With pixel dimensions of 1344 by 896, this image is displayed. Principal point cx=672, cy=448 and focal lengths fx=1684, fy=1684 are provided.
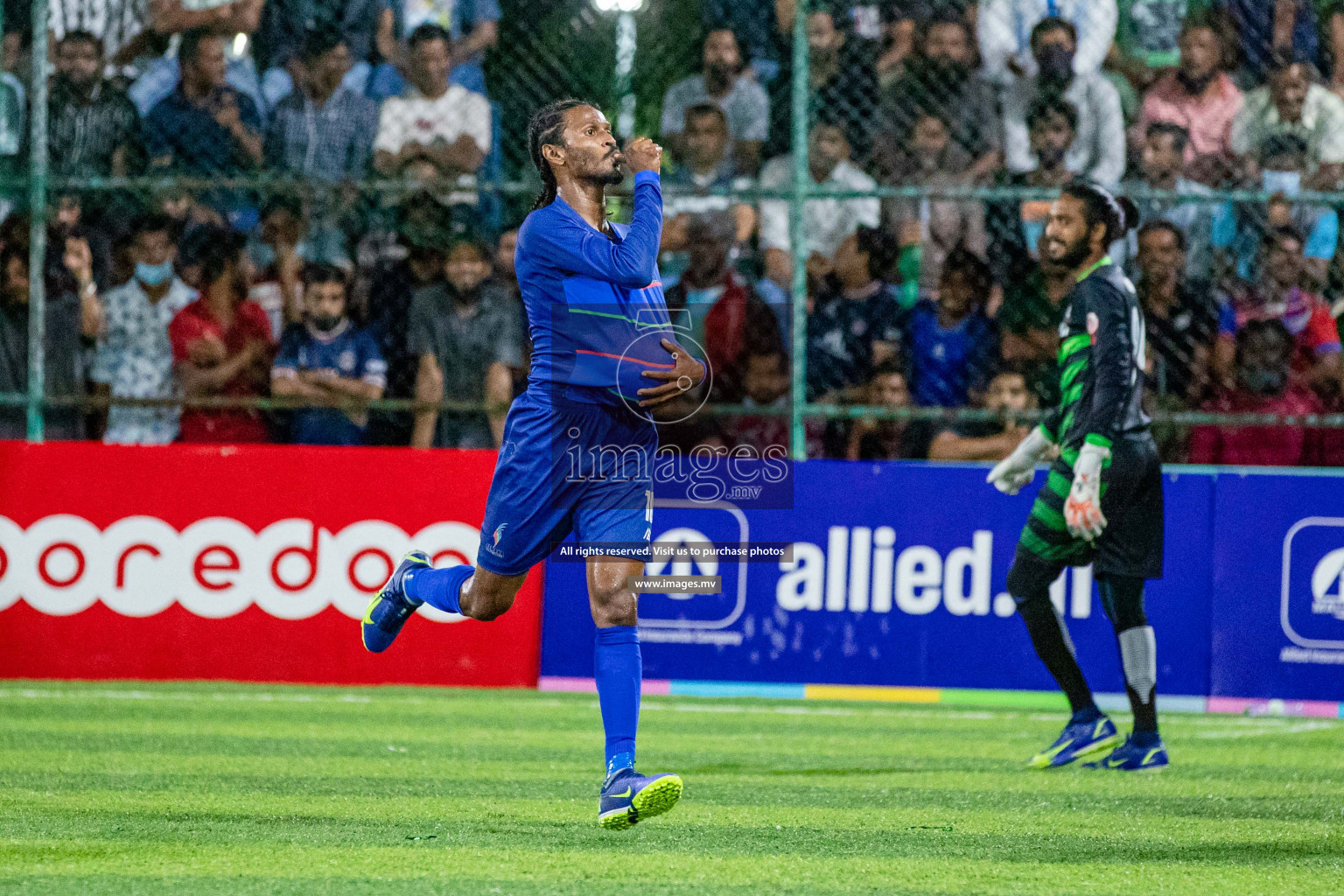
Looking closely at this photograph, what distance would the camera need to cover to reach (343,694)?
8789 mm

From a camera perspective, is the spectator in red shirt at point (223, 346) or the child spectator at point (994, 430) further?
the spectator in red shirt at point (223, 346)

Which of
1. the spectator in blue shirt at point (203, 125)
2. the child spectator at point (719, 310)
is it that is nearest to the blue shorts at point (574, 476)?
the child spectator at point (719, 310)

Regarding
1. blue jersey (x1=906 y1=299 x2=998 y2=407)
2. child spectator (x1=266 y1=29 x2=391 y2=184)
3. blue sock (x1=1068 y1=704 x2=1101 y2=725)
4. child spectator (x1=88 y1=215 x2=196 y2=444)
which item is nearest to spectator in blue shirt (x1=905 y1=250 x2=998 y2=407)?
blue jersey (x1=906 y1=299 x2=998 y2=407)

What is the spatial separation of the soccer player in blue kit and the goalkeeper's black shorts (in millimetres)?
2529

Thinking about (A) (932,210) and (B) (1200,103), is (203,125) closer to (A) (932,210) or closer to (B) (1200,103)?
(A) (932,210)

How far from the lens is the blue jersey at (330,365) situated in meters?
9.52

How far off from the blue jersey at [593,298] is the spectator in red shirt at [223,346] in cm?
499

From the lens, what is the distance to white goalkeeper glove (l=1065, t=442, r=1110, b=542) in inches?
269

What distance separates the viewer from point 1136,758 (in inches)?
274

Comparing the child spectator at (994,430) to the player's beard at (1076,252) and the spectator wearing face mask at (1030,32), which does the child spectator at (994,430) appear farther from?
the player's beard at (1076,252)

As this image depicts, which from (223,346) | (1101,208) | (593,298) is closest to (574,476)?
(593,298)

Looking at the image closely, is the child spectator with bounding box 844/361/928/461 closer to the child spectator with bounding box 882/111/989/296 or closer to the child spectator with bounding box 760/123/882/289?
the child spectator with bounding box 882/111/989/296

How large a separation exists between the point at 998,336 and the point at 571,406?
17.0ft

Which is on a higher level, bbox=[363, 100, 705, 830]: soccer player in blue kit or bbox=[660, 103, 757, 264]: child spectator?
bbox=[660, 103, 757, 264]: child spectator
